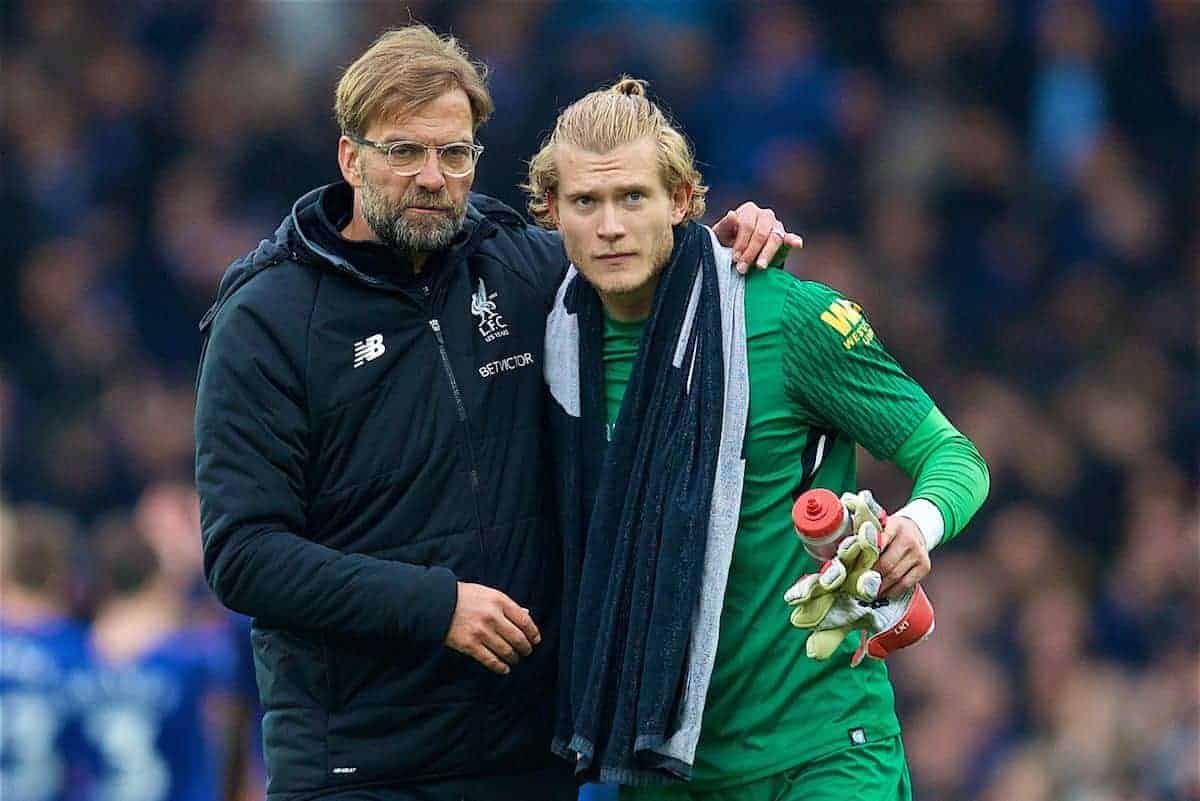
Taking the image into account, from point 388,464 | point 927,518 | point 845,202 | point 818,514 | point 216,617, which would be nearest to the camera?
point 818,514

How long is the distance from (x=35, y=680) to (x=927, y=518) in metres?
3.89

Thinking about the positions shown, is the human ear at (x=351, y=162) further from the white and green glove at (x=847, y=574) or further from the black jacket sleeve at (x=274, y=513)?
the white and green glove at (x=847, y=574)

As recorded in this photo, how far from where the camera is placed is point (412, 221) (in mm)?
4250

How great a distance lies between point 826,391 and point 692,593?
17.8 inches

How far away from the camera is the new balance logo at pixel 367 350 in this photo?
167 inches

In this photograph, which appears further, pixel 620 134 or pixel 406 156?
pixel 406 156

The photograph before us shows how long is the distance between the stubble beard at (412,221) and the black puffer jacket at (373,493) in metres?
0.06

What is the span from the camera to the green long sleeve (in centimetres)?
392

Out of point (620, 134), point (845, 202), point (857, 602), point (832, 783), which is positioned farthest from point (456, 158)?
point (845, 202)

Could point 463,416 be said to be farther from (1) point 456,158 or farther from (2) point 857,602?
(2) point 857,602

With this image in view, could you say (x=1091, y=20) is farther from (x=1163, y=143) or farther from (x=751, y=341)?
(x=751, y=341)

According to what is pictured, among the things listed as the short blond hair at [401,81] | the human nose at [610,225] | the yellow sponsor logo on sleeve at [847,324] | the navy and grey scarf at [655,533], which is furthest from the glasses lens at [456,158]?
the yellow sponsor logo on sleeve at [847,324]

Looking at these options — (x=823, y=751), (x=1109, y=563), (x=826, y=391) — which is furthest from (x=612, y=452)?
(x=1109, y=563)

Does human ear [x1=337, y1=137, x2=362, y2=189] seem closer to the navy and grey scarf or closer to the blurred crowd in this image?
the navy and grey scarf
